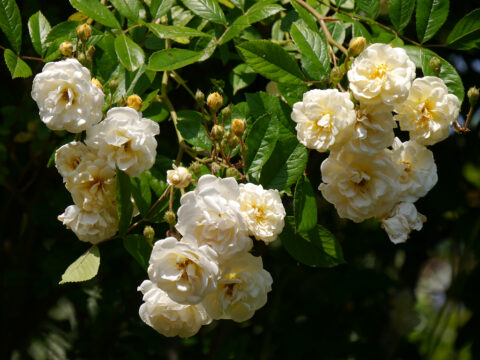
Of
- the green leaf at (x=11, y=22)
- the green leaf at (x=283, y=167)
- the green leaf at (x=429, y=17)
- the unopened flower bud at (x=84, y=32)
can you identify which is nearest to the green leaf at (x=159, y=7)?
the unopened flower bud at (x=84, y=32)

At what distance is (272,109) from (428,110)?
25 cm

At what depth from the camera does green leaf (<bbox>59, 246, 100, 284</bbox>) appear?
0.88m

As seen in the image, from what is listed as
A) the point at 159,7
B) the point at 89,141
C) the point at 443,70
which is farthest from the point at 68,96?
the point at 443,70

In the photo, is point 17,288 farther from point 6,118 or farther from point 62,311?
point 6,118

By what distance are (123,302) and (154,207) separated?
40.6 inches

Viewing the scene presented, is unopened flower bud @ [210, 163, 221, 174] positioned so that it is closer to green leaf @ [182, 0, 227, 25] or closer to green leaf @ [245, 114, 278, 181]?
green leaf @ [245, 114, 278, 181]

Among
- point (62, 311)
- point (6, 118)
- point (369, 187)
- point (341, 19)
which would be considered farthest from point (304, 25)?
point (62, 311)

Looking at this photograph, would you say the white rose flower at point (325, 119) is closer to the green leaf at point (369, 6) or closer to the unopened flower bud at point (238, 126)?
the unopened flower bud at point (238, 126)

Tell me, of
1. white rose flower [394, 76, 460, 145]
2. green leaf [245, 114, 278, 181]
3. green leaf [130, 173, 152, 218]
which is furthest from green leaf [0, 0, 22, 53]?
white rose flower [394, 76, 460, 145]

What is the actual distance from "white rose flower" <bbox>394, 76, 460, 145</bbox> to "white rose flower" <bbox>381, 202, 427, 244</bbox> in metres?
0.11

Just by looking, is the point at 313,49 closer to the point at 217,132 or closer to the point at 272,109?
the point at 272,109

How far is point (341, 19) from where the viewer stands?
3.46ft

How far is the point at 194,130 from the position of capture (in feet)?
3.28

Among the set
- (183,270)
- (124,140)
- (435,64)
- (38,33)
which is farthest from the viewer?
(38,33)
